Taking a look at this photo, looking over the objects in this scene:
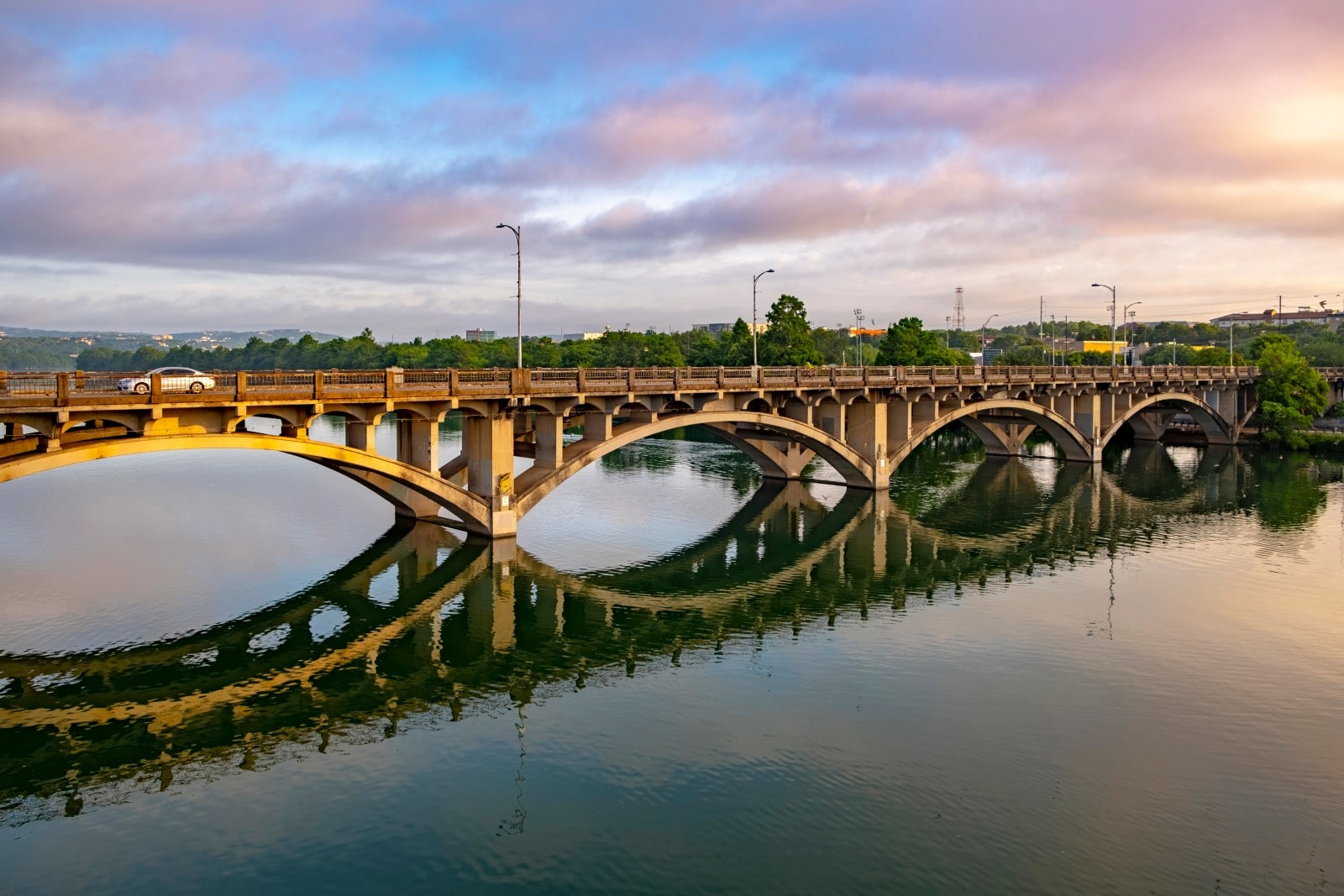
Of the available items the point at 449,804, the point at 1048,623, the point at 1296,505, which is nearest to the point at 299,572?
the point at 449,804

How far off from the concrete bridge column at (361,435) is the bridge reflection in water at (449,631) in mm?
5460

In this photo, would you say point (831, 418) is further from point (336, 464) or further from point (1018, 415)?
point (336, 464)

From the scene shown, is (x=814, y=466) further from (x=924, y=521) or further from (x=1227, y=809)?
(x=1227, y=809)

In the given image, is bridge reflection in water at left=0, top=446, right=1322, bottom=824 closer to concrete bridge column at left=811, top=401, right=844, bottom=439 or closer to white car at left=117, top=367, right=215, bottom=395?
concrete bridge column at left=811, top=401, right=844, bottom=439

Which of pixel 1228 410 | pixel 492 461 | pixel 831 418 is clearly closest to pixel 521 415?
pixel 492 461

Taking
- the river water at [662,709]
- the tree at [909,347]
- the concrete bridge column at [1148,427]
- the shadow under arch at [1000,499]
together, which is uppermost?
the tree at [909,347]

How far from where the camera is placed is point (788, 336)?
11194 cm

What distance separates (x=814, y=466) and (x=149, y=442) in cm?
5231

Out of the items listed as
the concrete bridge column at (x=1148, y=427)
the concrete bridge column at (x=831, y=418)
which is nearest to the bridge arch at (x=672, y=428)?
the concrete bridge column at (x=831, y=418)

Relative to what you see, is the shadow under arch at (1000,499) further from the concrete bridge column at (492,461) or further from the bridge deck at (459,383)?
the concrete bridge column at (492,461)

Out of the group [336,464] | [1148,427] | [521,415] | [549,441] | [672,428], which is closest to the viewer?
[336,464]

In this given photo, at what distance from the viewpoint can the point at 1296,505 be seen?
62.5 metres

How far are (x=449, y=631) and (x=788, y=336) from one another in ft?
269

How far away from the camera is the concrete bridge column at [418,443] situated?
4147cm
